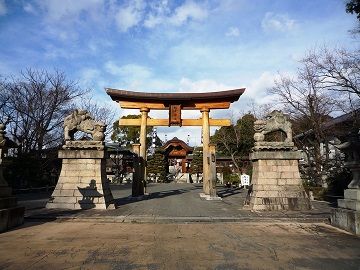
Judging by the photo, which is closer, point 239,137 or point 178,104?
point 178,104

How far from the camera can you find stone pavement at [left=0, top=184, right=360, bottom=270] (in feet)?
17.1

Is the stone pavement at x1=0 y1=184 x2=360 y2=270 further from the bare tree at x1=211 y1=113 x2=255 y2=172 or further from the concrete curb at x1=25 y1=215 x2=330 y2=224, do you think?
the bare tree at x1=211 y1=113 x2=255 y2=172

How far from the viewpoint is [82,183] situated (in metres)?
12.7

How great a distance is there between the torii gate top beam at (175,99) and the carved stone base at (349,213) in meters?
12.4

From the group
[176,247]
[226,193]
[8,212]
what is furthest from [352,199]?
[226,193]

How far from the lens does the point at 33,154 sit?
74.5 ft

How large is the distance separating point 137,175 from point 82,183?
19.5ft

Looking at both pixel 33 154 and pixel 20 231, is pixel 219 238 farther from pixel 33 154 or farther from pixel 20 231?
pixel 33 154

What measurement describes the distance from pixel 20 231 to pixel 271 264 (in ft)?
20.6

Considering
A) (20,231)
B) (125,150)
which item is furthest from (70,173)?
(125,150)

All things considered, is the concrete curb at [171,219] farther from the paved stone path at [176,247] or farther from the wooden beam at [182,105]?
the wooden beam at [182,105]

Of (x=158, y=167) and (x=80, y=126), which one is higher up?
(x=80, y=126)

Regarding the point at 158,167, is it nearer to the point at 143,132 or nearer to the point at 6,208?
the point at 143,132

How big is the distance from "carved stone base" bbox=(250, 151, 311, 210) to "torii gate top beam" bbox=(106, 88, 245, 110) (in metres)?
8.26
